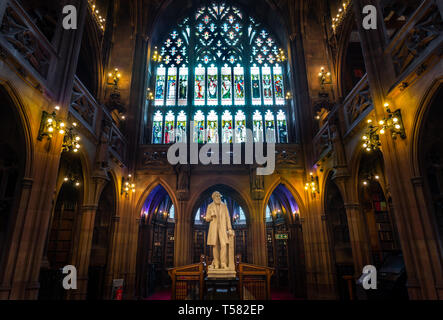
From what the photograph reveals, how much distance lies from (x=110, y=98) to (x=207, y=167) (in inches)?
217

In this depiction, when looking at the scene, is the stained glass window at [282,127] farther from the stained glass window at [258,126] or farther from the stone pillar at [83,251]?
the stone pillar at [83,251]

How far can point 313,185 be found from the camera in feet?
38.8

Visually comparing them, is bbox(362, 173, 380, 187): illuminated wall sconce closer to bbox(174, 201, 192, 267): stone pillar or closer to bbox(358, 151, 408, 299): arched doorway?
bbox(358, 151, 408, 299): arched doorway

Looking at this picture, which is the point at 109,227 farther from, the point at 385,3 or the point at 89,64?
the point at 385,3

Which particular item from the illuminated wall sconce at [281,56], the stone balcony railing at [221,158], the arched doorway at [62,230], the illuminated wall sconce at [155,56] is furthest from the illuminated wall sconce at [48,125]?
the illuminated wall sconce at [281,56]

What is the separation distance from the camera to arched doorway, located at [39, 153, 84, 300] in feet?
29.1

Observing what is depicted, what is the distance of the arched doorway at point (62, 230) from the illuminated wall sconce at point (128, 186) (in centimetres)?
188

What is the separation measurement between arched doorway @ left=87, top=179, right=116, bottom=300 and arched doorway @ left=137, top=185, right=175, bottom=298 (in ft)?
8.09

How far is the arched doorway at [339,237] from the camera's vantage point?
416 inches

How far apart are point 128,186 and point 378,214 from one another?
427 inches

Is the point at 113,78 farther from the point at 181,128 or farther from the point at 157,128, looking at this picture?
the point at 181,128

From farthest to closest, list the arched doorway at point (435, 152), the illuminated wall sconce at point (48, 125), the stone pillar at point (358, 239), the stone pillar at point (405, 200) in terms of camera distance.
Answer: the stone pillar at point (358, 239), the arched doorway at point (435, 152), the illuminated wall sconce at point (48, 125), the stone pillar at point (405, 200)

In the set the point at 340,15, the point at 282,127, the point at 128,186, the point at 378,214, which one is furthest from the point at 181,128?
the point at 378,214

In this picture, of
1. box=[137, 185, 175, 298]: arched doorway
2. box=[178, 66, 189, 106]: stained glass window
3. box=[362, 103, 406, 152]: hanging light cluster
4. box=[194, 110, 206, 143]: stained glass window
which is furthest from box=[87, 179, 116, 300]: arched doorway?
box=[362, 103, 406, 152]: hanging light cluster
